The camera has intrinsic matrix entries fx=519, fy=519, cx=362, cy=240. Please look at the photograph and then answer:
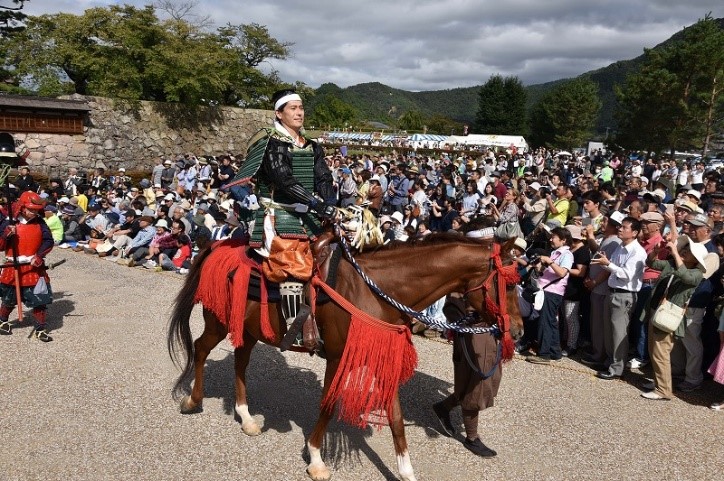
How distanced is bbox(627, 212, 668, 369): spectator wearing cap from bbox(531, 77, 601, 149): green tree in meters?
57.4

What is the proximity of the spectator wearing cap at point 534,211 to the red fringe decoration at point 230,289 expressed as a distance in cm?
630

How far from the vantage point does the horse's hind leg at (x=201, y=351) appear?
4926 mm

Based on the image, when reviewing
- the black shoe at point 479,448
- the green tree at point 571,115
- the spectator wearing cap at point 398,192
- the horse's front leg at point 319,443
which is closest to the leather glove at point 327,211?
the horse's front leg at point 319,443

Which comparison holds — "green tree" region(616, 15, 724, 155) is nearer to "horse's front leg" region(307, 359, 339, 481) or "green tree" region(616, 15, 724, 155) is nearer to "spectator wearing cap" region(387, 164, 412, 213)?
"spectator wearing cap" region(387, 164, 412, 213)

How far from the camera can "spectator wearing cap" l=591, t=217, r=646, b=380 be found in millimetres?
5988

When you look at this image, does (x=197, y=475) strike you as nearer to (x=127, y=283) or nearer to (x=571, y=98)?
(x=127, y=283)

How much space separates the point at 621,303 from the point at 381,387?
3686 mm

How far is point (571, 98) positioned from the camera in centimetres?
5925

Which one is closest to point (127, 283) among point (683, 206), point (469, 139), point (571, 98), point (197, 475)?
point (197, 475)

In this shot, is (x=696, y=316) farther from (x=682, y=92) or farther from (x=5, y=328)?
(x=682, y=92)

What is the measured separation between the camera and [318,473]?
4082 millimetres

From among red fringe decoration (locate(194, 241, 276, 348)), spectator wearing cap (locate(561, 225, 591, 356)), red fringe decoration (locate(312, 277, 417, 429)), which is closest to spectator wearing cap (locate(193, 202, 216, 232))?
red fringe decoration (locate(194, 241, 276, 348))

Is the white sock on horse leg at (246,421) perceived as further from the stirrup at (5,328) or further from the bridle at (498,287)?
the stirrup at (5,328)

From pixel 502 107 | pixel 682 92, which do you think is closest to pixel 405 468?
pixel 682 92
